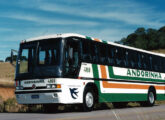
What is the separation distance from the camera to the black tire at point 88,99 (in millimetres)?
14631

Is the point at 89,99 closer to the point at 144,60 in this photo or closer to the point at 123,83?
the point at 123,83

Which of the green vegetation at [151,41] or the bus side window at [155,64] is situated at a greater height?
the green vegetation at [151,41]

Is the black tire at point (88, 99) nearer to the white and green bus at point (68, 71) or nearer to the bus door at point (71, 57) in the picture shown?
the white and green bus at point (68, 71)

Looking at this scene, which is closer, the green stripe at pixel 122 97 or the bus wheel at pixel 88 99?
the bus wheel at pixel 88 99

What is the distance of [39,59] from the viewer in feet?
46.9

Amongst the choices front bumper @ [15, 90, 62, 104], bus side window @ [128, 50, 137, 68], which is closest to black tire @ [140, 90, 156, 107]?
bus side window @ [128, 50, 137, 68]

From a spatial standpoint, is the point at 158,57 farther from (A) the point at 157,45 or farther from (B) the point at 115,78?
(A) the point at 157,45

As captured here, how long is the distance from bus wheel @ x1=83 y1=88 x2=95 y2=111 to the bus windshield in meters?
1.87

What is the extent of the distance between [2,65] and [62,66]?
53787mm

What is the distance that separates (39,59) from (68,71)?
50.7 inches

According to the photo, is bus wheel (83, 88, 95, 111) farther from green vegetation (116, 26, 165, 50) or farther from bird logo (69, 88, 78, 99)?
green vegetation (116, 26, 165, 50)

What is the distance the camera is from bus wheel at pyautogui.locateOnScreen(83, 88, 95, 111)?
14.6m

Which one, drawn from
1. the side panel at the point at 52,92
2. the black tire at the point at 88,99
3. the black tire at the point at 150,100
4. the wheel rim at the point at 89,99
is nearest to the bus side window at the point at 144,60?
the black tire at the point at 150,100

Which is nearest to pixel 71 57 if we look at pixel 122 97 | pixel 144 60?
pixel 122 97
